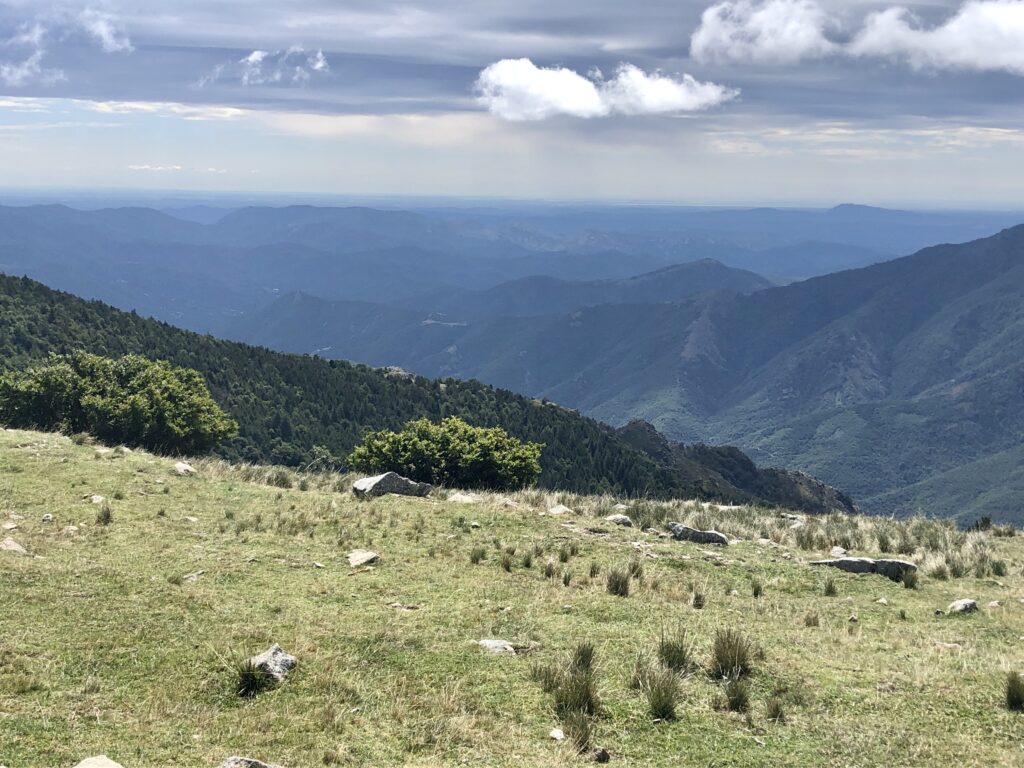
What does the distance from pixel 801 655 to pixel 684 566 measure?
5.07 m

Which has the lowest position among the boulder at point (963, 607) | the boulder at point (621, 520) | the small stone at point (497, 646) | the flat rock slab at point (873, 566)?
the boulder at point (621, 520)

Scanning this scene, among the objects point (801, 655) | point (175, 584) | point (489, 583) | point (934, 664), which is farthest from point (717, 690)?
point (175, 584)

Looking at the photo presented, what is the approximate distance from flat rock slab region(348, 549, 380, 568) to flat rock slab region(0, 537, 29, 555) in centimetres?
584

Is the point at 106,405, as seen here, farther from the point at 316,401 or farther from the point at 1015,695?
the point at 316,401

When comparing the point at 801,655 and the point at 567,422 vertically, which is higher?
the point at 801,655

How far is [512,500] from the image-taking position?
22.2 m

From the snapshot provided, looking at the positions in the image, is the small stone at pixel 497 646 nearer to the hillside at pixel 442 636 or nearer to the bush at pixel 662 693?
the hillside at pixel 442 636

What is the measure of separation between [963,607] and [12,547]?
691 inches

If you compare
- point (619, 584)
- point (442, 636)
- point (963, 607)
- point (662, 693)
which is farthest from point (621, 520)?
point (662, 693)

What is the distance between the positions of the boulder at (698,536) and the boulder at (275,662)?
11.6m

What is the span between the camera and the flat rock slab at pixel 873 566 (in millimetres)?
15898

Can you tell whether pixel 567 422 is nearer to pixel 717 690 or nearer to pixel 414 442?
pixel 414 442

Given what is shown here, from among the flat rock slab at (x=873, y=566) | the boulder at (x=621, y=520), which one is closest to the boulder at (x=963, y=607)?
the flat rock slab at (x=873, y=566)

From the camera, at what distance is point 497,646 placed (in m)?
10.3
